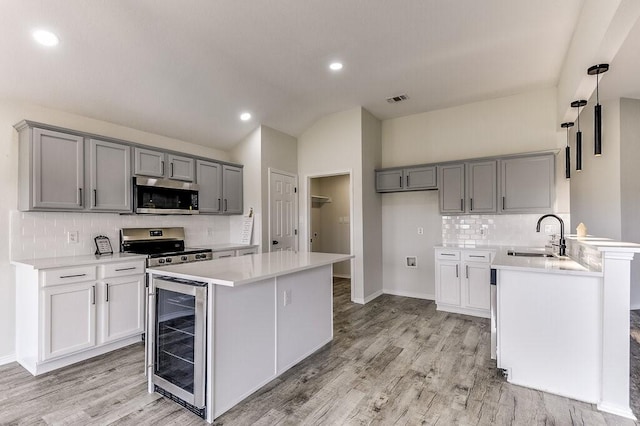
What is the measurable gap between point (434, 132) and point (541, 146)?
4.86ft

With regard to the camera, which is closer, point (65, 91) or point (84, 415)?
point (84, 415)

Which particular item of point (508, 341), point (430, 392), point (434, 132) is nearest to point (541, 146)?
point (434, 132)

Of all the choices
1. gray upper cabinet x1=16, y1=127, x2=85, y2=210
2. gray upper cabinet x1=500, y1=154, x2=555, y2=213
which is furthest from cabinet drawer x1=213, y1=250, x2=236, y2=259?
gray upper cabinet x1=500, y1=154, x2=555, y2=213

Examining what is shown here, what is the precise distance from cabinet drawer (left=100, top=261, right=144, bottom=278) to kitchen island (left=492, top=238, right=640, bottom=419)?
11.4 ft

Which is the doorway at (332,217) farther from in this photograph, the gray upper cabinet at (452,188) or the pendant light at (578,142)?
the pendant light at (578,142)

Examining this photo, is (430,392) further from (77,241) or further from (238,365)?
(77,241)

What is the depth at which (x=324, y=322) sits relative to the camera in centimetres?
330

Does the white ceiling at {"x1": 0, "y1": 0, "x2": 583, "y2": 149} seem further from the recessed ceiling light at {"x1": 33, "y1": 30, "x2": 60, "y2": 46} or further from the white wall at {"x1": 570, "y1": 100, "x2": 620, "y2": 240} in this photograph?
the white wall at {"x1": 570, "y1": 100, "x2": 620, "y2": 240}

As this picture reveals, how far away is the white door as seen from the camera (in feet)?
16.9

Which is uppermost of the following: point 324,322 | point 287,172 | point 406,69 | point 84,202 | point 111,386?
point 406,69

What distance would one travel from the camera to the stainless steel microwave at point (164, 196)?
3804mm

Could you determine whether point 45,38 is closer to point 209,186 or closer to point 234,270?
point 209,186

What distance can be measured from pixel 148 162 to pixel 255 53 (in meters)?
1.85

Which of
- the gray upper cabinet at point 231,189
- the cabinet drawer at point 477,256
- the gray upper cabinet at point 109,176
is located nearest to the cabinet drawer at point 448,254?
the cabinet drawer at point 477,256
